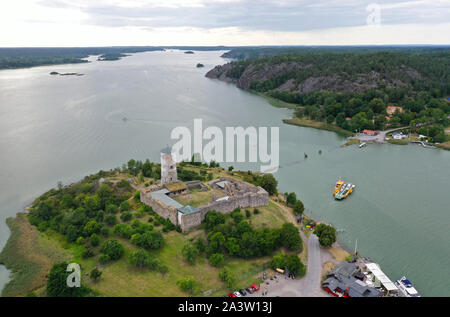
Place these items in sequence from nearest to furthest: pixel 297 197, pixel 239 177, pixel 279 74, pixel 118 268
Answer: pixel 118 268
pixel 297 197
pixel 239 177
pixel 279 74

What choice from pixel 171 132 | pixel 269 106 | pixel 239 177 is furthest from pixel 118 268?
pixel 269 106

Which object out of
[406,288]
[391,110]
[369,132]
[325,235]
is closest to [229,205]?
[325,235]

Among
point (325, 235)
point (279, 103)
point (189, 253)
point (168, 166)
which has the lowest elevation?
point (189, 253)

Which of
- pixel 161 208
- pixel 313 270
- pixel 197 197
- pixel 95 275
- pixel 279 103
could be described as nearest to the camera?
pixel 95 275

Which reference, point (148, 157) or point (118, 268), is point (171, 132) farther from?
point (118, 268)

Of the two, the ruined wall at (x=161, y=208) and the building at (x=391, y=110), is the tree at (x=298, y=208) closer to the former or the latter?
the ruined wall at (x=161, y=208)

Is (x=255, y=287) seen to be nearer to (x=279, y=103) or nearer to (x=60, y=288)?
(x=60, y=288)

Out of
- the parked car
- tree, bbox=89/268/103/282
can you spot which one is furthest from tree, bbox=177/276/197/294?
tree, bbox=89/268/103/282
